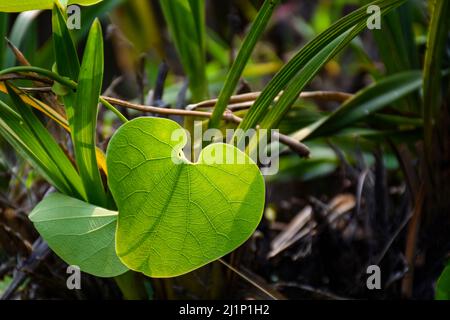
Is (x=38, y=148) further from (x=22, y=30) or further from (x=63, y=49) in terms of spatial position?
(x=22, y=30)

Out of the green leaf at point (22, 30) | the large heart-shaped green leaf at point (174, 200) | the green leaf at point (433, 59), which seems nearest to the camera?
the large heart-shaped green leaf at point (174, 200)

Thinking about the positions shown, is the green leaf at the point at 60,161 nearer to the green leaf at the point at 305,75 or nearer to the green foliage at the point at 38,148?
the green foliage at the point at 38,148

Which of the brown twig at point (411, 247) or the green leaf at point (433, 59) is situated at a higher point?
the green leaf at point (433, 59)

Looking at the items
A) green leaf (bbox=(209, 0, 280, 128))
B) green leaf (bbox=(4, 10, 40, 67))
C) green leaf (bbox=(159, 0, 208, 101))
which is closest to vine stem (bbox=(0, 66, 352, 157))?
green leaf (bbox=(209, 0, 280, 128))

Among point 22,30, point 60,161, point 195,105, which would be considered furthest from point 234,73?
point 22,30

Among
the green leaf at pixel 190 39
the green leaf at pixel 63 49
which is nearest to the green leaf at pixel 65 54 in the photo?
the green leaf at pixel 63 49
